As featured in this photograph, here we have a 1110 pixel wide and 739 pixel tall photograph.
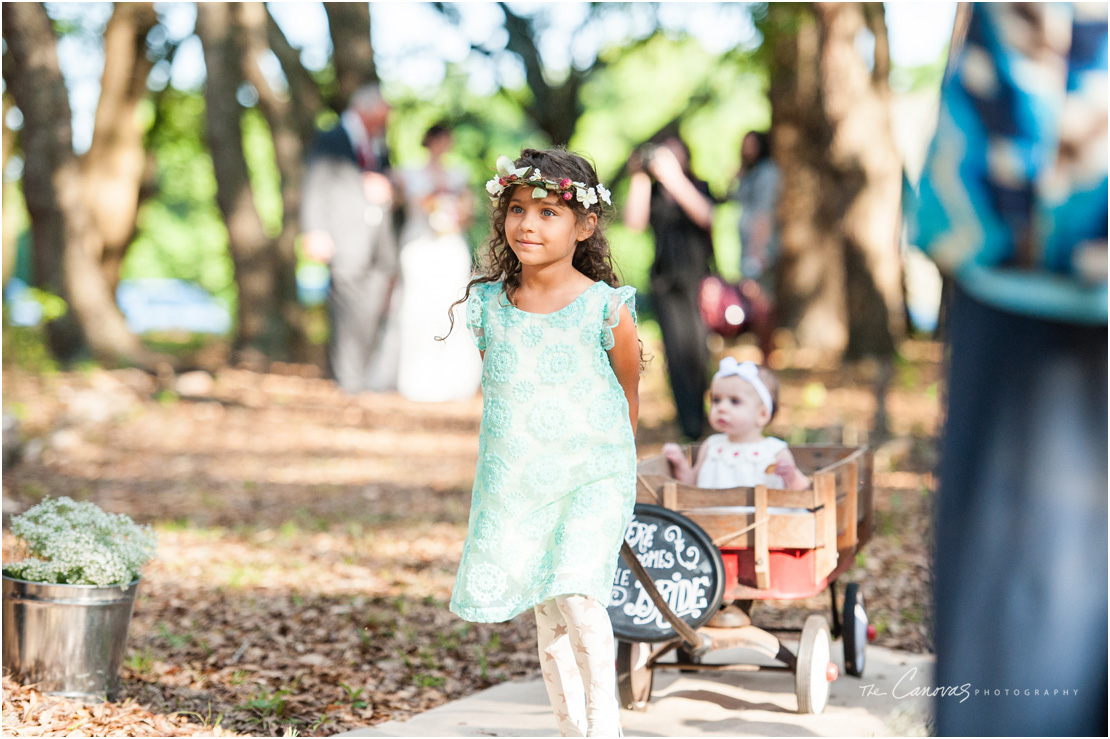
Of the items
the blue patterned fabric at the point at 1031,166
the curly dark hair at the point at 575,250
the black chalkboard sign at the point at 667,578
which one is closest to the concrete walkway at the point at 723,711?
the black chalkboard sign at the point at 667,578

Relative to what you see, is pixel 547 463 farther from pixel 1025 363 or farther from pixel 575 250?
pixel 1025 363

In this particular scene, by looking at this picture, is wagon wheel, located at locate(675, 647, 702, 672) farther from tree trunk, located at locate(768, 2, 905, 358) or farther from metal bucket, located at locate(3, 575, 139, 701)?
tree trunk, located at locate(768, 2, 905, 358)

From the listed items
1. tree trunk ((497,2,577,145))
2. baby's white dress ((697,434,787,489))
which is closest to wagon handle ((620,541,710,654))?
baby's white dress ((697,434,787,489))

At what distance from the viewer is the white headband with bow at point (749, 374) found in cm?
Result: 441

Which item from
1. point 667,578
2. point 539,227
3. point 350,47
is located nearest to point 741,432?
point 667,578

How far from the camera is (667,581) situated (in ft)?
12.5

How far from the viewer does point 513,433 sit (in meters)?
3.25

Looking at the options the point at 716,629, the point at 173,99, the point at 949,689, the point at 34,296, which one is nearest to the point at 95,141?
the point at 34,296

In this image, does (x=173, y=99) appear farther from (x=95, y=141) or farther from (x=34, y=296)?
(x=34, y=296)

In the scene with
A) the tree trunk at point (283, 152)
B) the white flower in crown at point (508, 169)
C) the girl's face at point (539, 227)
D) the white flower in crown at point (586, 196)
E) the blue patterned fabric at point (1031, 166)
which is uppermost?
the tree trunk at point (283, 152)

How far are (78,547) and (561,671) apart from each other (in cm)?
165

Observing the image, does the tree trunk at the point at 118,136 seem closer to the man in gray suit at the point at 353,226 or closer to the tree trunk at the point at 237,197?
the tree trunk at the point at 237,197

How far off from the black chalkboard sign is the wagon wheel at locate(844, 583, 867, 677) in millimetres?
798

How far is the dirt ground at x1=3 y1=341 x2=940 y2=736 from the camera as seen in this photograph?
4.21m
